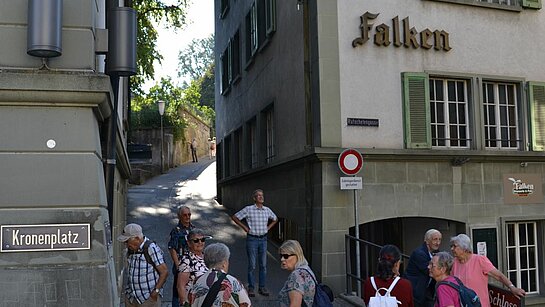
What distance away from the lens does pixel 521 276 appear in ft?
41.9

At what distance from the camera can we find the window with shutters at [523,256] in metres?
12.7

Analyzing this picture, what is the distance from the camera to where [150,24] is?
73.8ft

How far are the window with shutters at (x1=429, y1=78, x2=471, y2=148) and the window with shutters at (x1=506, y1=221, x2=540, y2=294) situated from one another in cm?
225

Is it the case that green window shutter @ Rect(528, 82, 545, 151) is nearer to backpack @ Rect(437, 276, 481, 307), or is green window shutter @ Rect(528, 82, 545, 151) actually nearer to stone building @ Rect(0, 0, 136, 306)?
backpack @ Rect(437, 276, 481, 307)

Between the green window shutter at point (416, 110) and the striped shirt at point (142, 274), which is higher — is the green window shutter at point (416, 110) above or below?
above

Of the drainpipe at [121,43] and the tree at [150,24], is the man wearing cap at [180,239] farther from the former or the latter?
the tree at [150,24]

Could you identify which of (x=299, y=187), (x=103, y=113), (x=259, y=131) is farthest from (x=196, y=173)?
(x=103, y=113)

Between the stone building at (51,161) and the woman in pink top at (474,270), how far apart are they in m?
3.54

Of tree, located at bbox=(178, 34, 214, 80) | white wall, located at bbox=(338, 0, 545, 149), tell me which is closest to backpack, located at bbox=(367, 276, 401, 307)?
white wall, located at bbox=(338, 0, 545, 149)

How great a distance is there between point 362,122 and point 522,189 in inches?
164

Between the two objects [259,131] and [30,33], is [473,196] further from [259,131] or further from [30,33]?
[30,33]

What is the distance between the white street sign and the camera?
35.0ft

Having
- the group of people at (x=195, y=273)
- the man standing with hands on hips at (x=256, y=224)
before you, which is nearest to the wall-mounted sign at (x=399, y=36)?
the man standing with hands on hips at (x=256, y=224)

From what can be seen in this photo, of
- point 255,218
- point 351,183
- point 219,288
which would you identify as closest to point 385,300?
point 219,288
